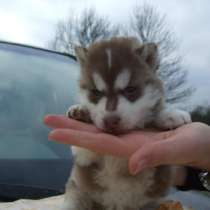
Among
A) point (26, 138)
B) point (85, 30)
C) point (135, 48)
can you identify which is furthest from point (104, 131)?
point (85, 30)

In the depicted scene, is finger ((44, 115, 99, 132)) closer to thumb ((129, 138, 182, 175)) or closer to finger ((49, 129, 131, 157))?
finger ((49, 129, 131, 157))

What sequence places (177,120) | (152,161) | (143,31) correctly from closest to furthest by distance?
(152,161)
(177,120)
(143,31)

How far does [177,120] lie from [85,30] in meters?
17.2

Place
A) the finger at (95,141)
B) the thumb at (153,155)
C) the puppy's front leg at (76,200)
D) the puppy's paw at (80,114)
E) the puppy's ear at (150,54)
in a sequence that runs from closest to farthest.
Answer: the thumb at (153,155), the finger at (95,141), the puppy's front leg at (76,200), the puppy's paw at (80,114), the puppy's ear at (150,54)

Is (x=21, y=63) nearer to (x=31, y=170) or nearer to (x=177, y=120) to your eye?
(x=31, y=170)

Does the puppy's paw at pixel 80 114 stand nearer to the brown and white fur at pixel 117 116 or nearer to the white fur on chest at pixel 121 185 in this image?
the brown and white fur at pixel 117 116

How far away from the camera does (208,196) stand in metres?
3.20

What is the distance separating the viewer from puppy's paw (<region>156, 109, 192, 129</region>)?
8.60ft

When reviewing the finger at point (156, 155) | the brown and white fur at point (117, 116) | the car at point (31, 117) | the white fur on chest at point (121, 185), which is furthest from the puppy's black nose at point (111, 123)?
the car at point (31, 117)

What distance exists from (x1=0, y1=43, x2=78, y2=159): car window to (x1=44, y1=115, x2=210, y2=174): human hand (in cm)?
74

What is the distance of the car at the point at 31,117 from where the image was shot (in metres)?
2.97

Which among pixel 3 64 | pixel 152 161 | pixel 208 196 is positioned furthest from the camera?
pixel 3 64

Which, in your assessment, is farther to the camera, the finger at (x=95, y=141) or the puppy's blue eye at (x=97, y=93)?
the puppy's blue eye at (x=97, y=93)

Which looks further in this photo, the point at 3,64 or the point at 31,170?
the point at 3,64
